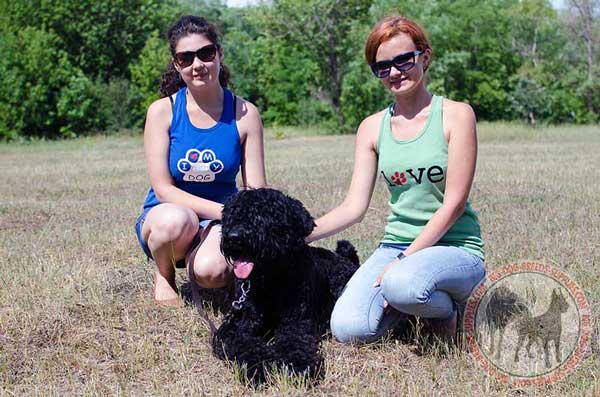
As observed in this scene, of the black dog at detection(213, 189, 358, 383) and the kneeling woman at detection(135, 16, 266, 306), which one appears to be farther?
the kneeling woman at detection(135, 16, 266, 306)

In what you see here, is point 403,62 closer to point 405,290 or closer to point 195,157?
point 405,290

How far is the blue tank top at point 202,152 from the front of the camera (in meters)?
4.97

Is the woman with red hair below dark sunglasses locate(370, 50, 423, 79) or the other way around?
below

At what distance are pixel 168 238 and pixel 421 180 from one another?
1.82 meters

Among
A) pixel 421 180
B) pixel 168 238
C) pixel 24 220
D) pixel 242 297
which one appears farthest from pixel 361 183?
pixel 24 220

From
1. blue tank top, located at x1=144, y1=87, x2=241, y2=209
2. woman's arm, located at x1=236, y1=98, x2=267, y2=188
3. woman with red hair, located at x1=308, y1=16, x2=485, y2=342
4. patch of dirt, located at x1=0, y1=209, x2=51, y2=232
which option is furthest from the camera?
patch of dirt, located at x1=0, y1=209, x2=51, y2=232

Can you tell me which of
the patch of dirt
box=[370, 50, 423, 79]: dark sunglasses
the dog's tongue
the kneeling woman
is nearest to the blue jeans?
the dog's tongue

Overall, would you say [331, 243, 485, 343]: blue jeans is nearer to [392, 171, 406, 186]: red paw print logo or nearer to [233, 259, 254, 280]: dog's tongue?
[392, 171, 406, 186]: red paw print logo

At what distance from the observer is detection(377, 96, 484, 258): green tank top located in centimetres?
426

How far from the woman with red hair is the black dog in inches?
11.9

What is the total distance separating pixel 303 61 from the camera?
1594 inches

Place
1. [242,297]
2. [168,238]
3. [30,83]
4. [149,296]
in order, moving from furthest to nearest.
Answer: [30,83] < [149,296] < [168,238] < [242,297]

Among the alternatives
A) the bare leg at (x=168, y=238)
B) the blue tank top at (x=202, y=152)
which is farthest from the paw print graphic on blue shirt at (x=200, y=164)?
the bare leg at (x=168, y=238)

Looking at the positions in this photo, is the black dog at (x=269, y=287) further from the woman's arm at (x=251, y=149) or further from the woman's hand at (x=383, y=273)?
the woman's arm at (x=251, y=149)
